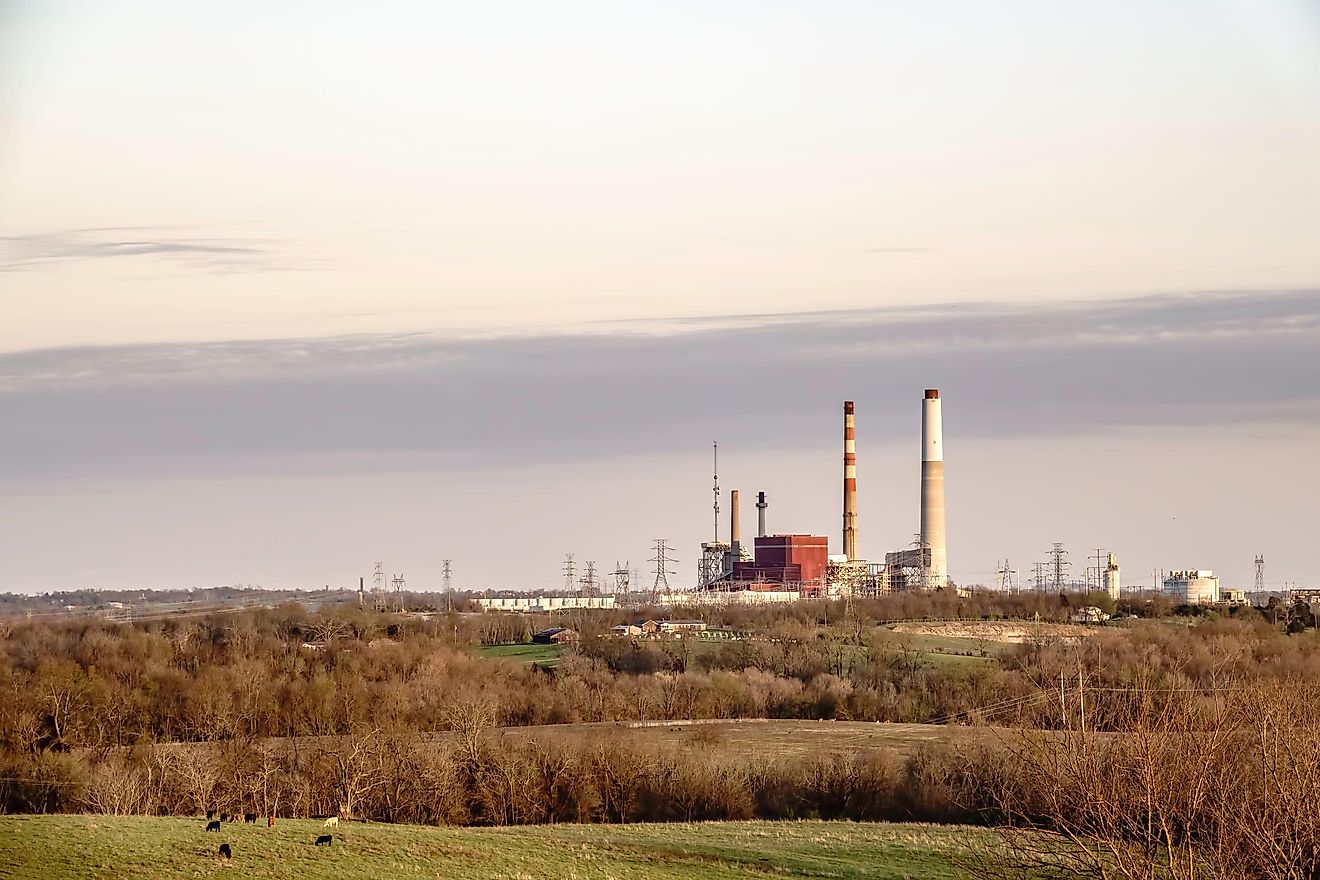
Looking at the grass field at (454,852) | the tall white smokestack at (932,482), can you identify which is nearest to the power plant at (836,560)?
the tall white smokestack at (932,482)

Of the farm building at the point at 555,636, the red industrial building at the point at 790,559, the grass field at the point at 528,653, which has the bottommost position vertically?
the grass field at the point at 528,653

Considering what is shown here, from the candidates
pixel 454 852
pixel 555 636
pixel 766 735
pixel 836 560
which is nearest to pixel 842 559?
pixel 836 560

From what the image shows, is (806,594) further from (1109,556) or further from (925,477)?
(1109,556)

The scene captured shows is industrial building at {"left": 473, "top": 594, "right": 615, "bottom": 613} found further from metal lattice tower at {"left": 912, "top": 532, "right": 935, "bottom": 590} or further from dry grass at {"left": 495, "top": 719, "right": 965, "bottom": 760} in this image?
dry grass at {"left": 495, "top": 719, "right": 965, "bottom": 760}

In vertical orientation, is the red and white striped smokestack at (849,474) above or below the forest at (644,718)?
above

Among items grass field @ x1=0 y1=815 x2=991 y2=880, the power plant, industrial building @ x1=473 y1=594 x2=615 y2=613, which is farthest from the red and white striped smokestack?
grass field @ x1=0 y1=815 x2=991 y2=880

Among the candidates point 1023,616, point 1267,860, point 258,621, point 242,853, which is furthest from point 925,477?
point 1267,860

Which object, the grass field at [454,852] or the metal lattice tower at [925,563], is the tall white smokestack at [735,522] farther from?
the grass field at [454,852]

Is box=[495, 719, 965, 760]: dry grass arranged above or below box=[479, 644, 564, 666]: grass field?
below

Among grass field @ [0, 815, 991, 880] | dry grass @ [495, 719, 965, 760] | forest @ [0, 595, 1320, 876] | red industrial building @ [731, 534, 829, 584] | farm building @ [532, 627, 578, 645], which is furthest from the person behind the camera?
red industrial building @ [731, 534, 829, 584]
